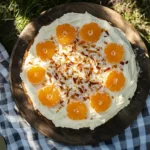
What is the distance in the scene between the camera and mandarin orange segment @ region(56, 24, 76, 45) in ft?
7.39

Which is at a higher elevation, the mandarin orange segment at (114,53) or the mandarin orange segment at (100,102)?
the mandarin orange segment at (114,53)

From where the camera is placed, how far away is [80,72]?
2254 mm

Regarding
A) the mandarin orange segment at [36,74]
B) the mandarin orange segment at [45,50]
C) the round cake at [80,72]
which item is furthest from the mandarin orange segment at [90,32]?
the mandarin orange segment at [36,74]

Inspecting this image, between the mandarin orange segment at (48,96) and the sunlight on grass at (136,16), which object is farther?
the sunlight on grass at (136,16)

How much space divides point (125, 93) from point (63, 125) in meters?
0.40

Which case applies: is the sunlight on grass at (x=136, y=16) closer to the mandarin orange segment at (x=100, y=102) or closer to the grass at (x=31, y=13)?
the grass at (x=31, y=13)

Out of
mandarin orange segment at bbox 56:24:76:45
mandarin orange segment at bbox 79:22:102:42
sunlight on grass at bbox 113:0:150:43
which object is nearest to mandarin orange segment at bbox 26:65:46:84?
mandarin orange segment at bbox 56:24:76:45

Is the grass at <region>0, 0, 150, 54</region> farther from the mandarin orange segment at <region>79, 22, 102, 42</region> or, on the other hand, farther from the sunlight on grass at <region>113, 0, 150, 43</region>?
the mandarin orange segment at <region>79, 22, 102, 42</region>

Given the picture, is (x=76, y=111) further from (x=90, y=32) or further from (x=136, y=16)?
(x=136, y=16)

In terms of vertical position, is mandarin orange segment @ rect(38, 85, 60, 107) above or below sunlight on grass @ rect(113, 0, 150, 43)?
below

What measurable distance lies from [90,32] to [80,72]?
0.24m

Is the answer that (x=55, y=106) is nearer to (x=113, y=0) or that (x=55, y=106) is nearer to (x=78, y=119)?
(x=78, y=119)

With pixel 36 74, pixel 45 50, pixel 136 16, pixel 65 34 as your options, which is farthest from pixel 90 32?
pixel 136 16

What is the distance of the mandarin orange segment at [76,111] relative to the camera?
86.2 inches
